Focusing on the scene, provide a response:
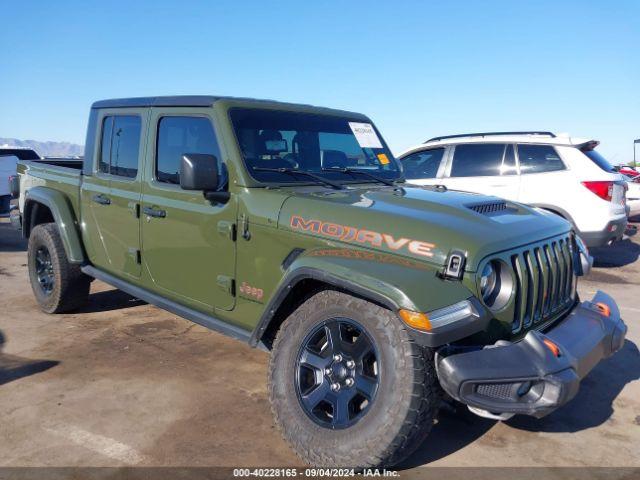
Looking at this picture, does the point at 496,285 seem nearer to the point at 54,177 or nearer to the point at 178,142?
the point at 178,142

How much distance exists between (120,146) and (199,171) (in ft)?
5.01

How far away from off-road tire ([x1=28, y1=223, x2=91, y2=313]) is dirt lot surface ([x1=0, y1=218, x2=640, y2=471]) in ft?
0.64

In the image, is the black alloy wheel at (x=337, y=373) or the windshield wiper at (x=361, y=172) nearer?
the black alloy wheel at (x=337, y=373)

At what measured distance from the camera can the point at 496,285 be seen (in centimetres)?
267

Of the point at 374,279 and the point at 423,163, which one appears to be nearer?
the point at 374,279

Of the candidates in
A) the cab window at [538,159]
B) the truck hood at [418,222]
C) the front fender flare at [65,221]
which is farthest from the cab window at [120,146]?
the cab window at [538,159]

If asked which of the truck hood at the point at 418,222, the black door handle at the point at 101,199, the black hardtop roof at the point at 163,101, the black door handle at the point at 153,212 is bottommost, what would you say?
the black door handle at the point at 153,212

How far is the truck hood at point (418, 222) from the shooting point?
8.54 feet

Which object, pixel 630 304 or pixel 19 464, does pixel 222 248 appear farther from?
pixel 630 304

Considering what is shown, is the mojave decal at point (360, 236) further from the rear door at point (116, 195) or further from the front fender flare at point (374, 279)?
the rear door at point (116, 195)

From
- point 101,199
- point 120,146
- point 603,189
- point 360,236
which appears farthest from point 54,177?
point 603,189

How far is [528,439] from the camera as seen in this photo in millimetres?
3092

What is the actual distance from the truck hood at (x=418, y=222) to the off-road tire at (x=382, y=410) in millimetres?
346

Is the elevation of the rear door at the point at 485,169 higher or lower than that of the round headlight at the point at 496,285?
higher
